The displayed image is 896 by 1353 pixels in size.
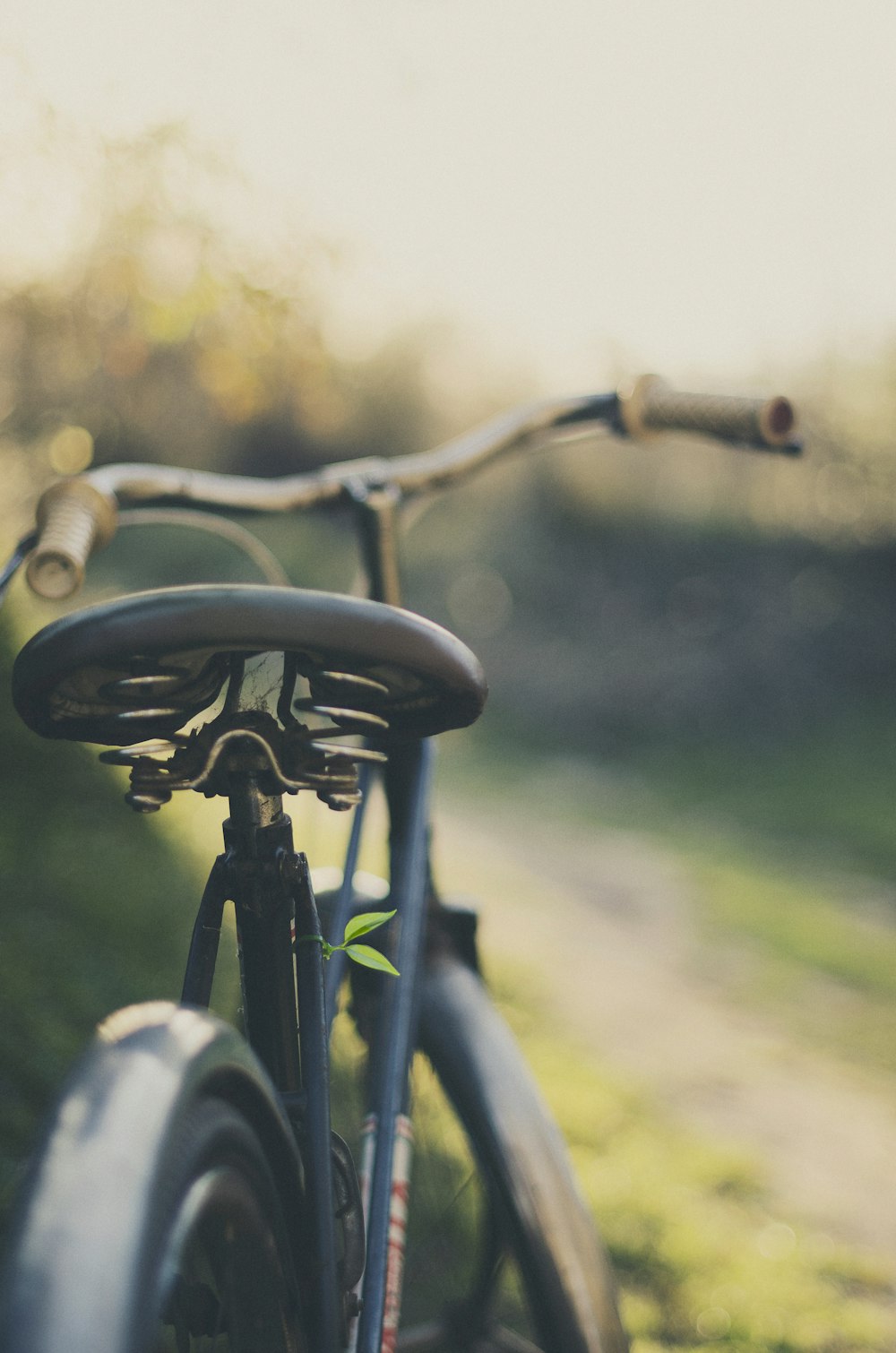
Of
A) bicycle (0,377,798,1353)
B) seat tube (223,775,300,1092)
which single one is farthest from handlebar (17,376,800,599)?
seat tube (223,775,300,1092)

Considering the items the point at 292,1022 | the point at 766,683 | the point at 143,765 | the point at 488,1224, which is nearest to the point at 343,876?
the point at 292,1022

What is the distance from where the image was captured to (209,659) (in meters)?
1.05

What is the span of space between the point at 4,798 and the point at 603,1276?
2994 millimetres

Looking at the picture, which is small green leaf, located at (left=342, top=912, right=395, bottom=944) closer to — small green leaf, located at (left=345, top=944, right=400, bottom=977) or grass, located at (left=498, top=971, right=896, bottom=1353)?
small green leaf, located at (left=345, top=944, right=400, bottom=977)

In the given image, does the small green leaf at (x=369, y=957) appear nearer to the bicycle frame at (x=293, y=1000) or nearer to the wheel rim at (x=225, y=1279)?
the bicycle frame at (x=293, y=1000)

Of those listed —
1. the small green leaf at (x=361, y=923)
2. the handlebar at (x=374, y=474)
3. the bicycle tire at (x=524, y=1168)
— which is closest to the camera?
the small green leaf at (x=361, y=923)

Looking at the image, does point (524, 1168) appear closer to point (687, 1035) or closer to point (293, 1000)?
point (293, 1000)

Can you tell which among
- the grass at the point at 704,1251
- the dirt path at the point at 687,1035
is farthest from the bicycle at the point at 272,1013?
the grass at the point at 704,1251

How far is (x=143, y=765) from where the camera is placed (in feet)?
3.43

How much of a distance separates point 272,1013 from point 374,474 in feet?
2.72

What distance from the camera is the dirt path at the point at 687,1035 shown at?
10.5 ft

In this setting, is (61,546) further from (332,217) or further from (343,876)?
(332,217)

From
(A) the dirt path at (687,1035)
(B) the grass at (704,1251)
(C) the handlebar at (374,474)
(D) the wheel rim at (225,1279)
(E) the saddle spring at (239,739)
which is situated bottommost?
(A) the dirt path at (687,1035)

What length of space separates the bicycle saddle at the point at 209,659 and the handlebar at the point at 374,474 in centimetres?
26
